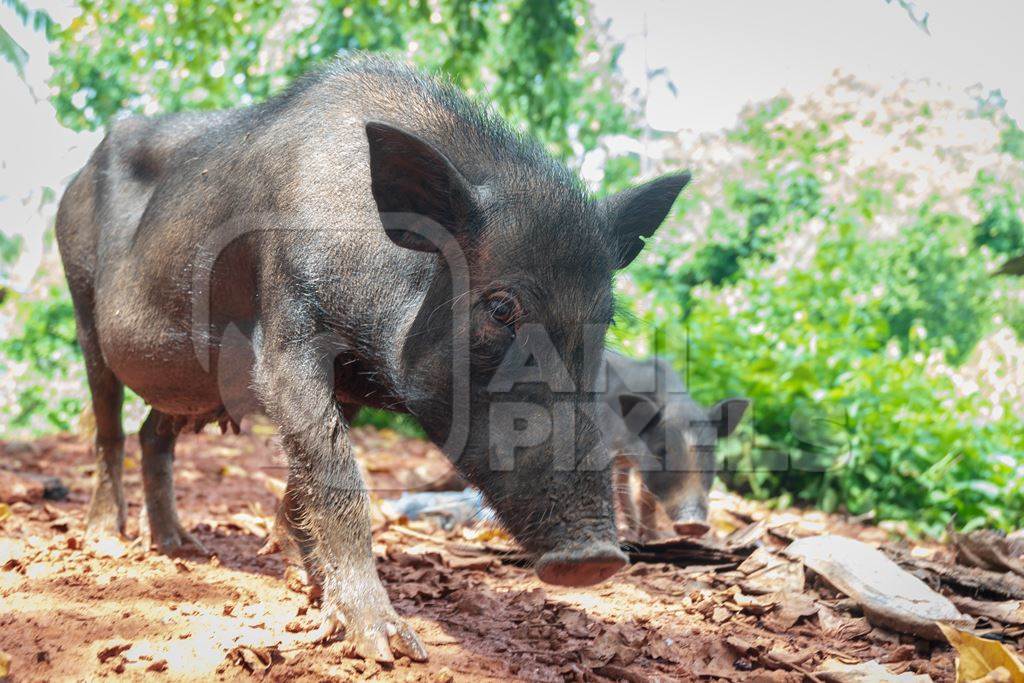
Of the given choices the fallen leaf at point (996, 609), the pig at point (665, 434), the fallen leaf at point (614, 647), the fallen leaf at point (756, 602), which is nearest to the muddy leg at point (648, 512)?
the pig at point (665, 434)

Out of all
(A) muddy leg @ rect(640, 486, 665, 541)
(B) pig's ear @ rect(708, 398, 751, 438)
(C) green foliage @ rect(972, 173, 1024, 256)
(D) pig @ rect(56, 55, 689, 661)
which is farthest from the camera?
(C) green foliage @ rect(972, 173, 1024, 256)

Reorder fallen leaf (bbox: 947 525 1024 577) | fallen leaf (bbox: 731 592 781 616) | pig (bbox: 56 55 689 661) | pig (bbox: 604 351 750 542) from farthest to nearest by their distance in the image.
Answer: pig (bbox: 604 351 750 542) < fallen leaf (bbox: 947 525 1024 577) < fallen leaf (bbox: 731 592 781 616) < pig (bbox: 56 55 689 661)

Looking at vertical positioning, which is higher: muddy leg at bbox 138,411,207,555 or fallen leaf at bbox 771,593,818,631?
muddy leg at bbox 138,411,207,555

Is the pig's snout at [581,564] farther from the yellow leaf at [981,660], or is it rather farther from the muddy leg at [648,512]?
the muddy leg at [648,512]

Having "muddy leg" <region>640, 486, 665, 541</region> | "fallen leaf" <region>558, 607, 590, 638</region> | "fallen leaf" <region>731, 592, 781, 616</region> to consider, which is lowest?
"muddy leg" <region>640, 486, 665, 541</region>

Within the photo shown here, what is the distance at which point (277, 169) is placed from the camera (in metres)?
3.54

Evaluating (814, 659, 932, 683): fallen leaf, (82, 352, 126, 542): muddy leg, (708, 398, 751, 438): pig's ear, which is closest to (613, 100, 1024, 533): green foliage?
(708, 398, 751, 438): pig's ear

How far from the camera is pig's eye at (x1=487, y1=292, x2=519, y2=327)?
3.00 m

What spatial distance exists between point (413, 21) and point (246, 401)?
7.11 meters

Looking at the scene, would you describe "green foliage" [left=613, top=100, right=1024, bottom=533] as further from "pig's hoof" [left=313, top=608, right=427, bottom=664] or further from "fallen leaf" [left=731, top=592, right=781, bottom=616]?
"pig's hoof" [left=313, top=608, right=427, bottom=664]

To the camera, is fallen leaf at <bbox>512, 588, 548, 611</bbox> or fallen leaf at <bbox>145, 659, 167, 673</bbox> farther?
fallen leaf at <bbox>512, 588, 548, 611</bbox>

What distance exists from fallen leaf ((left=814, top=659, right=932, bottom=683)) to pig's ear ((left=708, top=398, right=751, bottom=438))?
4.61 metres

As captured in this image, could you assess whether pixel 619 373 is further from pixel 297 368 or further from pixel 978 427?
pixel 297 368

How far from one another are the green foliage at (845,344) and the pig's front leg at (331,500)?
4.40ft
